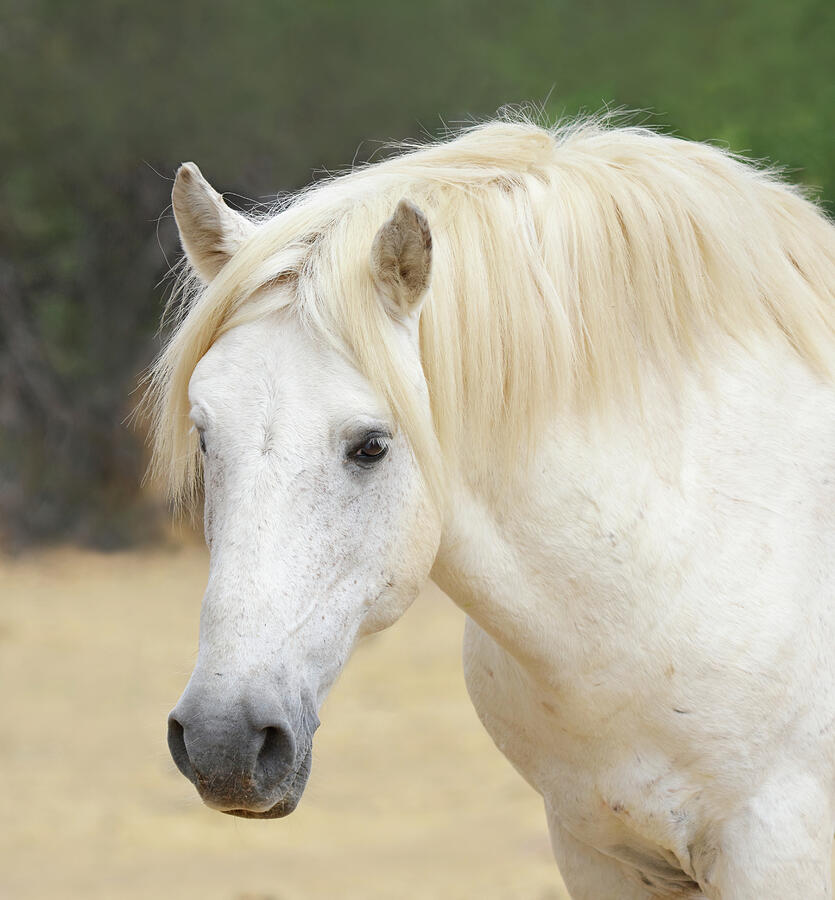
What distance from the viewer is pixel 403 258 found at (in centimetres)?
178

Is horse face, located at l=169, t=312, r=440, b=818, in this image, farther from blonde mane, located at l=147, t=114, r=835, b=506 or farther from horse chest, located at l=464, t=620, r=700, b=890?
horse chest, located at l=464, t=620, r=700, b=890

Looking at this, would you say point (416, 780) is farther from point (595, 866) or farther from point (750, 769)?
point (750, 769)

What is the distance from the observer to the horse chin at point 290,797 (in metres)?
1.68

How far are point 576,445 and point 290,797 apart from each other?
0.72m

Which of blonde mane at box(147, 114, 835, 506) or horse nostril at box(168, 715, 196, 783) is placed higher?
blonde mane at box(147, 114, 835, 506)

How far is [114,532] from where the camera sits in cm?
1000

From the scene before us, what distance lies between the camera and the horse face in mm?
1602

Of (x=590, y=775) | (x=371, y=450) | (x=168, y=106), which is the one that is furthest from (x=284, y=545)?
(x=168, y=106)

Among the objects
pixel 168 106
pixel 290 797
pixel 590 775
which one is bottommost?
pixel 168 106

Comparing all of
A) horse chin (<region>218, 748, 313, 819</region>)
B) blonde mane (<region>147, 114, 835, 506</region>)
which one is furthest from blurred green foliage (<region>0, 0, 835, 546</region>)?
horse chin (<region>218, 748, 313, 819</region>)

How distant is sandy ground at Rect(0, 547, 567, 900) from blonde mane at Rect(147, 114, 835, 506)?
771 millimetres

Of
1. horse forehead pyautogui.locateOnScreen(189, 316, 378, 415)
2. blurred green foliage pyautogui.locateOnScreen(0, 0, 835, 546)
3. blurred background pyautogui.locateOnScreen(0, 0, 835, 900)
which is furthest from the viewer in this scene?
blurred green foliage pyautogui.locateOnScreen(0, 0, 835, 546)

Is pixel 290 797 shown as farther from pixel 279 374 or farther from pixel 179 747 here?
pixel 279 374

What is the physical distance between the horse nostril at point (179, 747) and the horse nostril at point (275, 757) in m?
0.10
